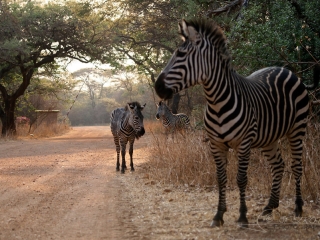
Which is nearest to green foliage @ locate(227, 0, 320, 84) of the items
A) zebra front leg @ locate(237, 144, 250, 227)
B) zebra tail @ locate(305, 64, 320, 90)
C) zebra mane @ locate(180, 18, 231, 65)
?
zebra tail @ locate(305, 64, 320, 90)

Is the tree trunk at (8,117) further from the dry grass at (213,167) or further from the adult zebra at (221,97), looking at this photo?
the adult zebra at (221,97)

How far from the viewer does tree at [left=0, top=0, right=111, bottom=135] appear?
23.4 m

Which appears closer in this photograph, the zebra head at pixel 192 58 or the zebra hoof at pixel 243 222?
the zebra head at pixel 192 58

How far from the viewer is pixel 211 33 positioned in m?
5.73

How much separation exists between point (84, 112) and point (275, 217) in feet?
247

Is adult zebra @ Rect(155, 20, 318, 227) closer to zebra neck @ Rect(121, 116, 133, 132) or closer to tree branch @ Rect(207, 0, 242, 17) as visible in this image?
tree branch @ Rect(207, 0, 242, 17)

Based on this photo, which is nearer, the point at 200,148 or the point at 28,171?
the point at 200,148

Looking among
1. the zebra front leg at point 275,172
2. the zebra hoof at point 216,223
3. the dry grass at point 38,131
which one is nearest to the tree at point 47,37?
the dry grass at point 38,131

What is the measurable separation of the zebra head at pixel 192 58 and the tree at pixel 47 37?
691 inches

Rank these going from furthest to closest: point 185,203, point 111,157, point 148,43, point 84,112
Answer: point 84,112 → point 148,43 → point 111,157 → point 185,203

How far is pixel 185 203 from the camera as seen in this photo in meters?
7.30

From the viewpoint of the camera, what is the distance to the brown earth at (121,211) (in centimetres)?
554

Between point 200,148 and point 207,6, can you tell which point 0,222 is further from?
point 207,6

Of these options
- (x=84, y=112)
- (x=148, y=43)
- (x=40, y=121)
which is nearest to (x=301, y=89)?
(x=148, y=43)
